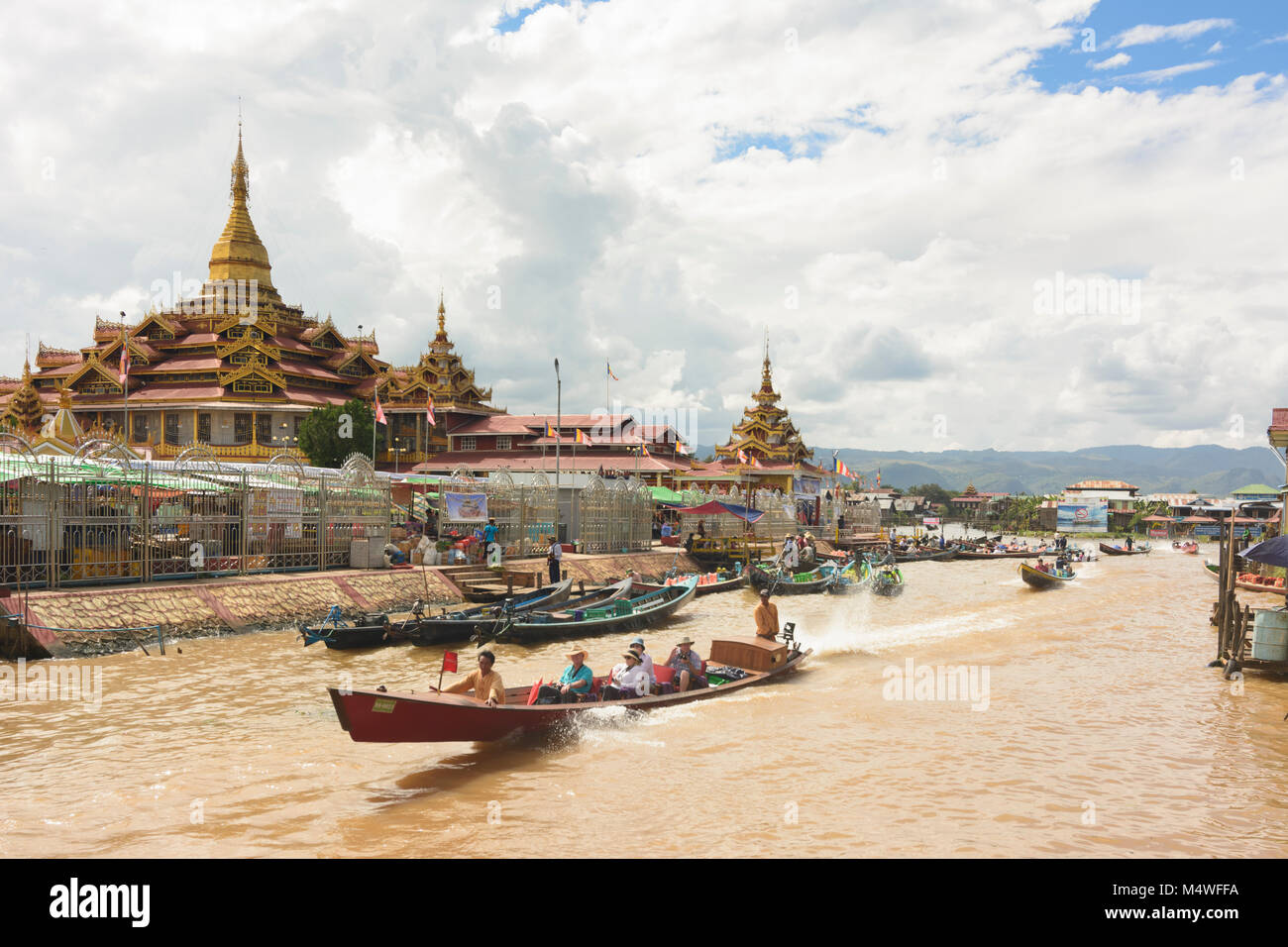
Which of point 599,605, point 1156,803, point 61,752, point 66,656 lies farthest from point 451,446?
point 1156,803

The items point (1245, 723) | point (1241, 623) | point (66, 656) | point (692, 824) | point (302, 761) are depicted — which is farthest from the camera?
point (1241, 623)

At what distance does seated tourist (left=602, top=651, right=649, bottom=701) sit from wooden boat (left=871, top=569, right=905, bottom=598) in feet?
70.5

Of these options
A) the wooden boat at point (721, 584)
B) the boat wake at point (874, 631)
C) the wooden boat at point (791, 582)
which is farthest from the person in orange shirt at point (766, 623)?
the wooden boat at point (791, 582)

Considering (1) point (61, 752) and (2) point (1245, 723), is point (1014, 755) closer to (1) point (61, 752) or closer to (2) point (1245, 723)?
(2) point (1245, 723)

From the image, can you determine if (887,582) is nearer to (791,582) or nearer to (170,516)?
(791,582)

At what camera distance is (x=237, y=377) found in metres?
49.3

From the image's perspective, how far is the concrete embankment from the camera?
15789 millimetres

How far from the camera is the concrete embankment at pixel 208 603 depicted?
15.8m

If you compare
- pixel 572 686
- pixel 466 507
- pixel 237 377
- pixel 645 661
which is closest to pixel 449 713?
pixel 572 686

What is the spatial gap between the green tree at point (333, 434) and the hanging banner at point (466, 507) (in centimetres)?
1957

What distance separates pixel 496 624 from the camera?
18.5 metres

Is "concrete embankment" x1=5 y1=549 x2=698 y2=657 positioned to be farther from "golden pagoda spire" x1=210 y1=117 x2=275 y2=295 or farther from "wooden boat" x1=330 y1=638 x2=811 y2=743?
"golden pagoda spire" x1=210 y1=117 x2=275 y2=295

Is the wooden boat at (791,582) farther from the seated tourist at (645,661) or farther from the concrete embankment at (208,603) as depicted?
the seated tourist at (645,661)
